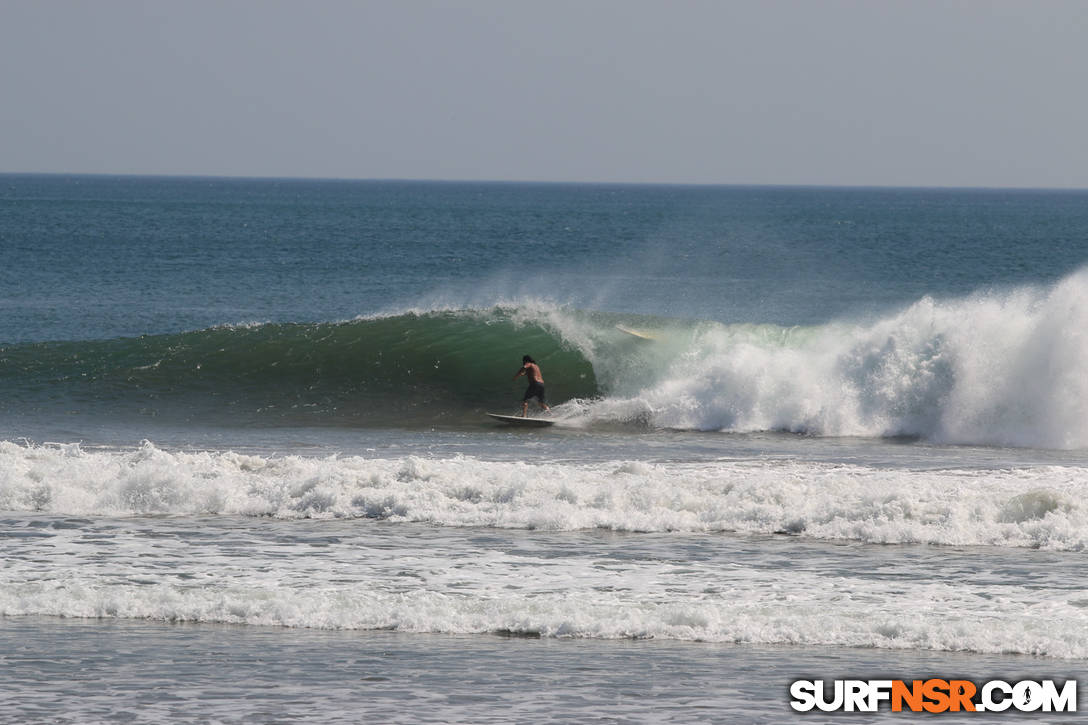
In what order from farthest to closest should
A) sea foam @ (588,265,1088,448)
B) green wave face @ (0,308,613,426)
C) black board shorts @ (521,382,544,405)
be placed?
green wave face @ (0,308,613,426) < black board shorts @ (521,382,544,405) < sea foam @ (588,265,1088,448)

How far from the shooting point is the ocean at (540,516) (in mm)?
8539

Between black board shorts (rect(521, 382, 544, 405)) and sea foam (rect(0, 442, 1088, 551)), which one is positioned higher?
black board shorts (rect(521, 382, 544, 405))

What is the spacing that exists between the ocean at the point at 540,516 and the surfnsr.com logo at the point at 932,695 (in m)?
0.13

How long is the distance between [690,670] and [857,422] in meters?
13.1

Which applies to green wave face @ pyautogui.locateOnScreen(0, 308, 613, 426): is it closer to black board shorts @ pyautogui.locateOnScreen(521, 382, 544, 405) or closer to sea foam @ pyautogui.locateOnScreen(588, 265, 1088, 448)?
black board shorts @ pyautogui.locateOnScreen(521, 382, 544, 405)

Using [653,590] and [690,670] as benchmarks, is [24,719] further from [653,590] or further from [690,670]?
[653,590]

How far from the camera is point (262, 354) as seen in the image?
1011 inches

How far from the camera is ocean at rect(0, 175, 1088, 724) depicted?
854 cm

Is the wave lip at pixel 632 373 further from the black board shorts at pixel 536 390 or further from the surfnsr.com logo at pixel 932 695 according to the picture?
the surfnsr.com logo at pixel 932 695

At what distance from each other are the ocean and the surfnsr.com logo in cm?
13

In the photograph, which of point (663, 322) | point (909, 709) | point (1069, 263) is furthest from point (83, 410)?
point (1069, 263)

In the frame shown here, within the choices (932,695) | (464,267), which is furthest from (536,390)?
(464,267)

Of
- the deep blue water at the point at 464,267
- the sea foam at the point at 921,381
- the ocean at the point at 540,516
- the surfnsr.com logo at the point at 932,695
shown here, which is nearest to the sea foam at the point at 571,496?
the ocean at the point at 540,516

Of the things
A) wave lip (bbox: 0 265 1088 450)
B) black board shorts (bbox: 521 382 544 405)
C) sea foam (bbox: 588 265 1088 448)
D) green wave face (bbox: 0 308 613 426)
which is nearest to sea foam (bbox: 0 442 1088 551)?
sea foam (bbox: 588 265 1088 448)
